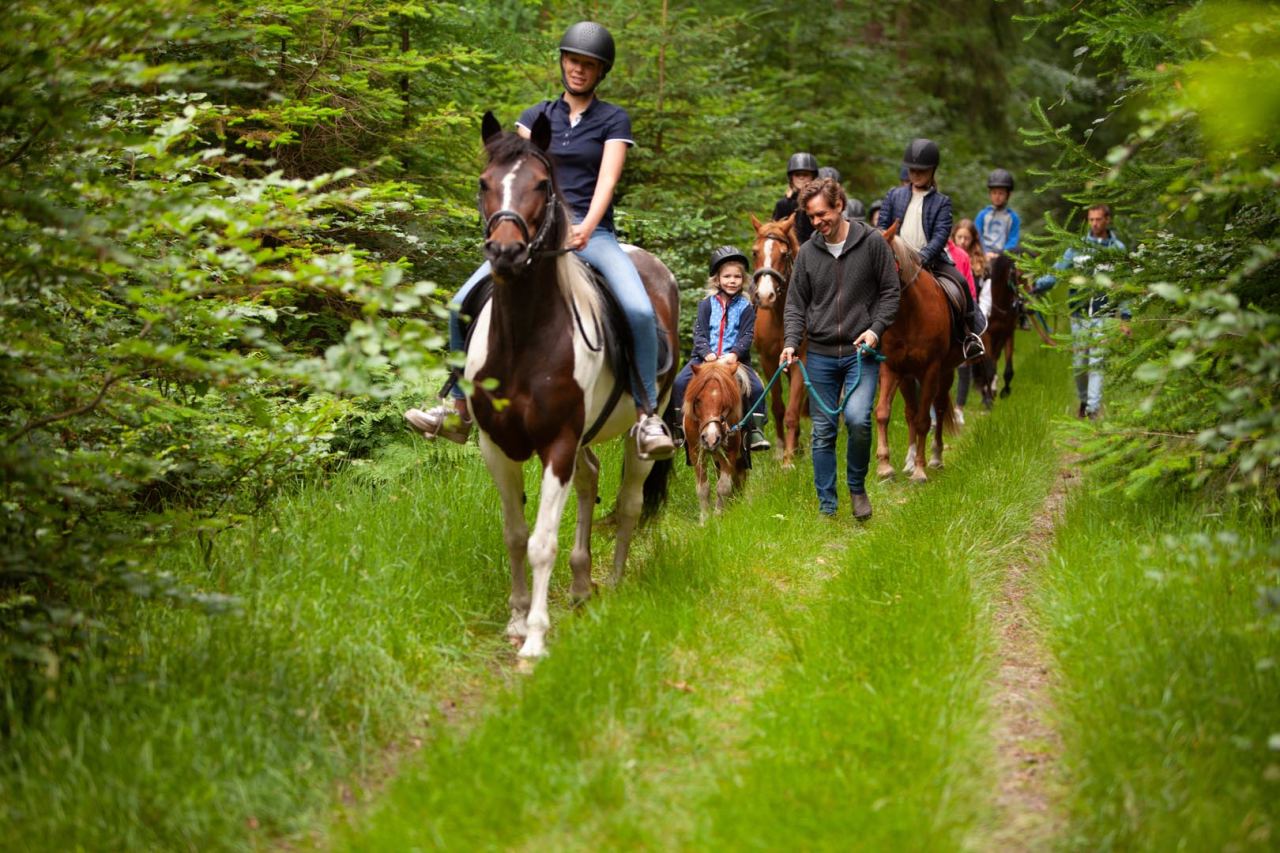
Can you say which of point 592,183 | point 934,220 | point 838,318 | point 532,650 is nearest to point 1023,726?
point 532,650

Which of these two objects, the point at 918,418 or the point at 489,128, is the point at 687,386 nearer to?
the point at 918,418

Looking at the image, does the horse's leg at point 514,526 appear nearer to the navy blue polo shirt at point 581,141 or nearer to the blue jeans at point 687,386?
the navy blue polo shirt at point 581,141

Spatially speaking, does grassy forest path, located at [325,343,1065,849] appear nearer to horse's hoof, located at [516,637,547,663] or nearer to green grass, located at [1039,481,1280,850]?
horse's hoof, located at [516,637,547,663]

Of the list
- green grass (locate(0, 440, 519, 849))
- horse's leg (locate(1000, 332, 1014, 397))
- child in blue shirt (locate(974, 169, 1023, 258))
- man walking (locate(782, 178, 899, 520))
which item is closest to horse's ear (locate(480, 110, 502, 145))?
green grass (locate(0, 440, 519, 849))

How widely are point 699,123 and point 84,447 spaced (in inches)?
354

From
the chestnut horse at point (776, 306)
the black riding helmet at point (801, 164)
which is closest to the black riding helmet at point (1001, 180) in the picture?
the black riding helmet at point (801, 164)

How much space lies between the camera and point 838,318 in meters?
9.39

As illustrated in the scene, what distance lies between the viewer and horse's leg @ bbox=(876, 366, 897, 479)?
1107 centimetres

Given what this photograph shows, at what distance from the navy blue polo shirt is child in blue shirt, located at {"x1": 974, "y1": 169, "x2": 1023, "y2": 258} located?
10.5 meters

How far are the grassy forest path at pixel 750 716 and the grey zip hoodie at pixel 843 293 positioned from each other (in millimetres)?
1916

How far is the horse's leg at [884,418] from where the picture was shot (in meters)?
11.1

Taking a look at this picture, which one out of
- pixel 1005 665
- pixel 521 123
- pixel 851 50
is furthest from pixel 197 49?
pixel 851 50

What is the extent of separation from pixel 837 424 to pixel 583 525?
9.62 feet

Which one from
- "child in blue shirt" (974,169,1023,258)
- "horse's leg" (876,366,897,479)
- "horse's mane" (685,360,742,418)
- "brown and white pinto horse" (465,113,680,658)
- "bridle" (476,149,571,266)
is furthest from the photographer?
"child in blue shirt" (974,169,1023,258)
